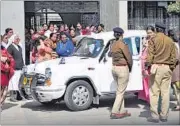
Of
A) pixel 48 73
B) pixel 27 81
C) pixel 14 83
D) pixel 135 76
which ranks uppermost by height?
pixel 48 73

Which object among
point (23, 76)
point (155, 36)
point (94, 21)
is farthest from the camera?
point (94, 21)

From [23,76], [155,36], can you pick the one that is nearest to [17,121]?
[23,76]

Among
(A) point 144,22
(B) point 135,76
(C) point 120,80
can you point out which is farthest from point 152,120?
(A) point 144,22

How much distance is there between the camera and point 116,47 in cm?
848

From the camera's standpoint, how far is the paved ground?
27.7 ft

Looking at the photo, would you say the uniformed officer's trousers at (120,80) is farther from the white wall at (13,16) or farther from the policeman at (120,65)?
the white wall at (13,16)

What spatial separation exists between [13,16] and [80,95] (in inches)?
278

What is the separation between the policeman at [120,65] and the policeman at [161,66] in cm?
53

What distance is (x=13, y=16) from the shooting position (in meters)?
15.6

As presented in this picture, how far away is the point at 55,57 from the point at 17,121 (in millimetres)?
2652

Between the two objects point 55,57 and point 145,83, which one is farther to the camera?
point 55,57

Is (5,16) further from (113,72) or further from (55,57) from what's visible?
(113,72)

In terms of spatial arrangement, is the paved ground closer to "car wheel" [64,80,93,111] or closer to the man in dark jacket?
"car wheel" [64,80,93,111]

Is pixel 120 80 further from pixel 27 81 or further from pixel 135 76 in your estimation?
pixel 27 81
